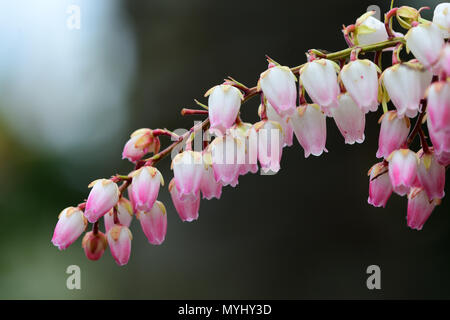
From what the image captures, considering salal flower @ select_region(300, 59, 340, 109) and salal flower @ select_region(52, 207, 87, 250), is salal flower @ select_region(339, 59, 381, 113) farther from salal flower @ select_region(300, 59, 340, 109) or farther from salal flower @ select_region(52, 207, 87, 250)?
salal flower @ select_region(52, 207, 87, 250)

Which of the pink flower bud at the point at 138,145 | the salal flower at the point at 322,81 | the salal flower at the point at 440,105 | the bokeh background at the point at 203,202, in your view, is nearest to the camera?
the salal flower at the point at 440,105

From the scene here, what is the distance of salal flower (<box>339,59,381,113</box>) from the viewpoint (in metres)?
0.59

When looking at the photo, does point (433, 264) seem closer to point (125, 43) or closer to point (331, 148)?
point (331, 148)

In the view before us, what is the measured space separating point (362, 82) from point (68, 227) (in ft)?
1.38

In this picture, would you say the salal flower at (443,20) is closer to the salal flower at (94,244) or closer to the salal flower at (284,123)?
the salal flower at (284,123)

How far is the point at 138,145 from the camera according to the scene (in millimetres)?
729

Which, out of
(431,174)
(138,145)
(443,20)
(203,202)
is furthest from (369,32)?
(203,202)

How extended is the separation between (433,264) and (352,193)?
45cm

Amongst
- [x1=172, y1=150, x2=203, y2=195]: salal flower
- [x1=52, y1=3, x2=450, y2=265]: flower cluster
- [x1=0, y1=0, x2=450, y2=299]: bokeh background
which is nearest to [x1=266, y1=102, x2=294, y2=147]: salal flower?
[x1=52, y1=3, x2=450, y2=265]: flower cluster

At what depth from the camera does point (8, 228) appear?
254cm

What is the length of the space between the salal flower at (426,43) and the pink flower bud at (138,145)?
360 mm

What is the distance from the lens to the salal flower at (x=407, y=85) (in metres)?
0.57

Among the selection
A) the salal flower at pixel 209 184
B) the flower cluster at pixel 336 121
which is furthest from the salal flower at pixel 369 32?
the salal flower at pixel 209 184

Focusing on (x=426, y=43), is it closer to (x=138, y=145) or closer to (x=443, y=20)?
(x=443, y=20)
